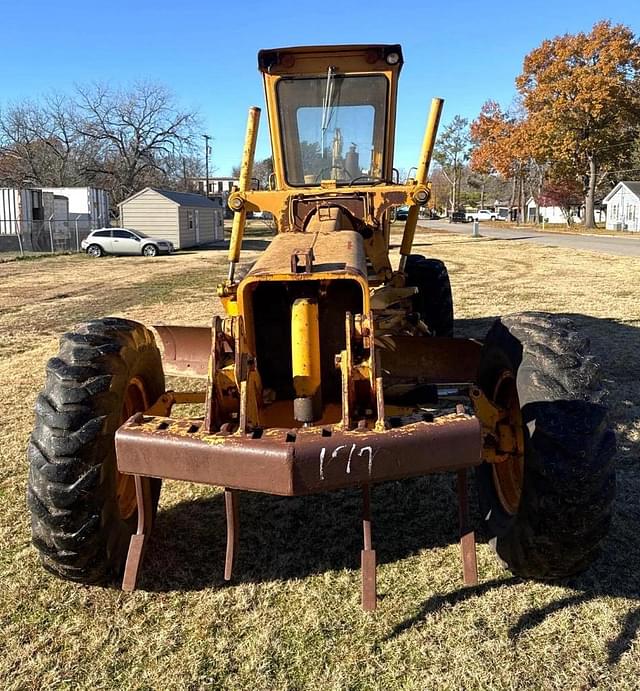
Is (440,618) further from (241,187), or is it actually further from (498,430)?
(241,187)

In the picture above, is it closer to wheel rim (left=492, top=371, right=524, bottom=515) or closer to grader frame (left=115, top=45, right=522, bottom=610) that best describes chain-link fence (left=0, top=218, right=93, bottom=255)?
grader frame (left=115, top=45, right=522, bottom=610)

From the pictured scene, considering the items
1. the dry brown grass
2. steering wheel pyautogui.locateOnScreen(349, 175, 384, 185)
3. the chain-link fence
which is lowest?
the dry brown grass

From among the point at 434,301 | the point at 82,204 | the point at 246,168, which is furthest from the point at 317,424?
the point at 82,204

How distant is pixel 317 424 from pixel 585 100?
157 ft

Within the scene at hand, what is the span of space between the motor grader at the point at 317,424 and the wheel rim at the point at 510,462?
0.04 feet

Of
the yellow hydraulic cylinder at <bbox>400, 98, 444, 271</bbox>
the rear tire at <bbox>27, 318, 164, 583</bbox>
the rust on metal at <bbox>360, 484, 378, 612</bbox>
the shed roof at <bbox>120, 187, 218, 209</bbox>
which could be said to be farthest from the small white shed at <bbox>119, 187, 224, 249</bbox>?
the rust on metal at <bbox>360, 484, 378, 612</bbox>

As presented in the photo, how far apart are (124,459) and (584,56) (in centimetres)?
5143

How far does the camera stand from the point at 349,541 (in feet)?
12.8

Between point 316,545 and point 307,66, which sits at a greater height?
point 307,66

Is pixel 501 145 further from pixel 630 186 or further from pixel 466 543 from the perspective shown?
pixel 466 543

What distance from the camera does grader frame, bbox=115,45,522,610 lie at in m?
2.80

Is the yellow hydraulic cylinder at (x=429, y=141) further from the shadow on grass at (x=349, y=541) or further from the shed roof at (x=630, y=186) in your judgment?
the shed roof at (x=630, y=186)

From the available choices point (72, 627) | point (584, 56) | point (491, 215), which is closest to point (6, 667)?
point (72, 627)

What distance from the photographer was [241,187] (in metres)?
5.18
